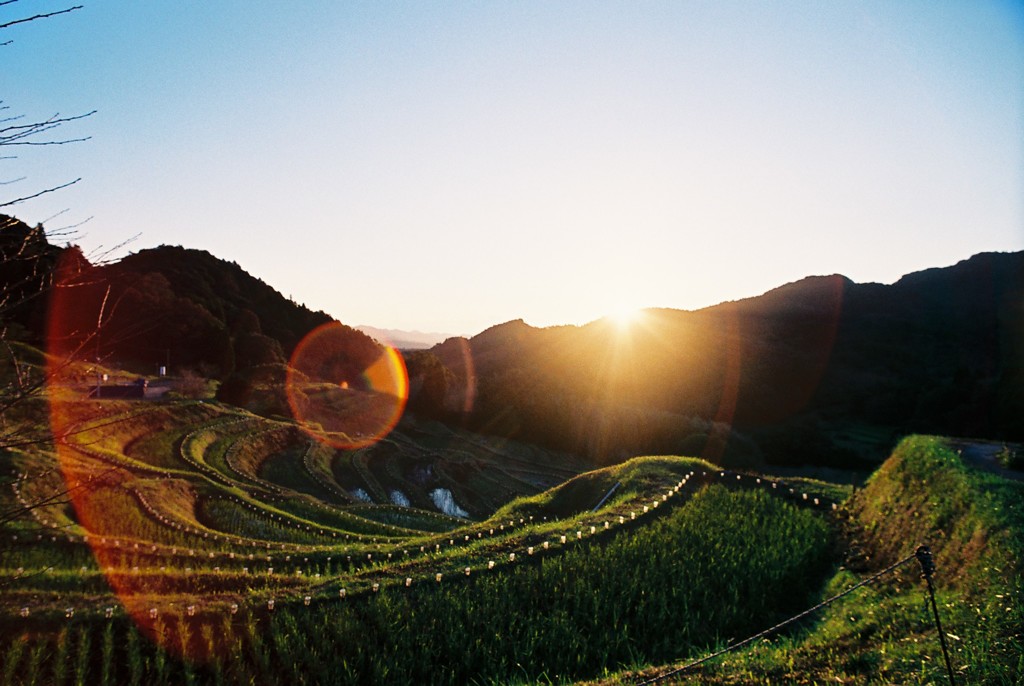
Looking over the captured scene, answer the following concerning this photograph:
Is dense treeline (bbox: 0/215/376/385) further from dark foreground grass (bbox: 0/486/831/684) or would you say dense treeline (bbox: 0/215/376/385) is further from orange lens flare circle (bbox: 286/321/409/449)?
dark foreground grass (bbox: 0/486/831/684)

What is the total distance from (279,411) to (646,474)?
38.6 metres

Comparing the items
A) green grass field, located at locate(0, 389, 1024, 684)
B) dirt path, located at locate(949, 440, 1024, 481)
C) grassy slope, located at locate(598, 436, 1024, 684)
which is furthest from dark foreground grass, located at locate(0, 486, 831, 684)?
dirt path, located at locate(949, 440, 1024, 481)

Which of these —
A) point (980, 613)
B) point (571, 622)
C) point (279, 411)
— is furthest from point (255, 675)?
point (279, 411)

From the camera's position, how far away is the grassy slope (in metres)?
7.88

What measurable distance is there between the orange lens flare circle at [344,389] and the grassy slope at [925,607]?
35864 mm

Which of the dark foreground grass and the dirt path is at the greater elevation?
the dirt path

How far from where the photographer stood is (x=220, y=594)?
36.9ft

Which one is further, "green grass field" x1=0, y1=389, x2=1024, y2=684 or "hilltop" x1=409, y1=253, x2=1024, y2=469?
"hilltop" x1=409, y1=253, x2=1024, y2=469

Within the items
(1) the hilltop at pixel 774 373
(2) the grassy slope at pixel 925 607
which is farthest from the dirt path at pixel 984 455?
(1) the hilltop at pixel 774 373

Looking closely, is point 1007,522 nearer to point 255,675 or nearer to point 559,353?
point 255,675

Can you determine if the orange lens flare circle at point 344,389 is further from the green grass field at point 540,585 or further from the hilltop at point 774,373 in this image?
the green grass field at point 540,585

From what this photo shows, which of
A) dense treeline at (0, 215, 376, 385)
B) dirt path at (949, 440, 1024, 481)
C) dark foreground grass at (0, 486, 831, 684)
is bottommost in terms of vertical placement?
dark foreground grass at (0, 486, 831, 684)

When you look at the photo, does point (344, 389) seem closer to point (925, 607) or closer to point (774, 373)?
point (925, 607)

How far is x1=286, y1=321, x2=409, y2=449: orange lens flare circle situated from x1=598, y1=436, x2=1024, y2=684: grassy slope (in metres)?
35.9
